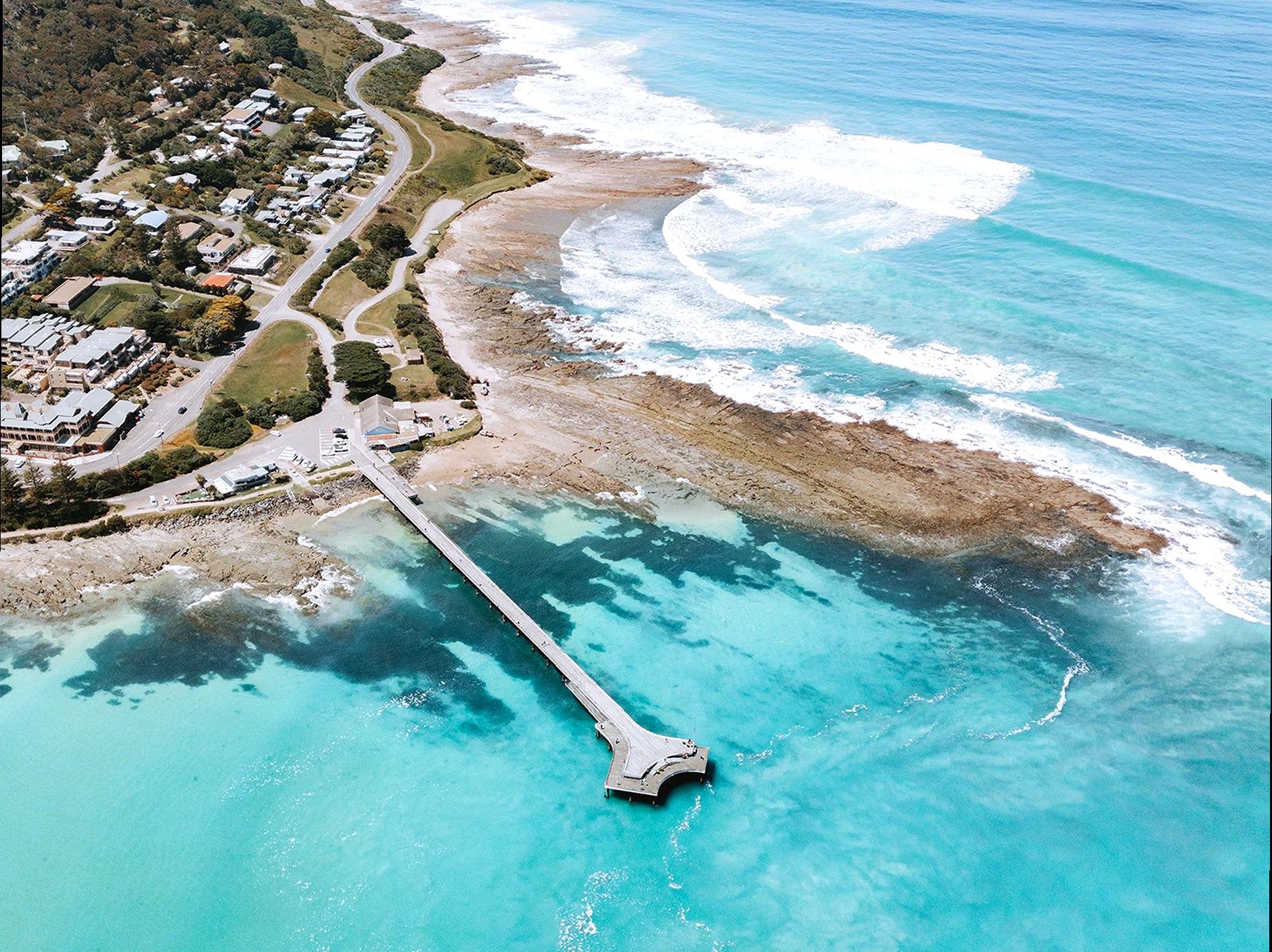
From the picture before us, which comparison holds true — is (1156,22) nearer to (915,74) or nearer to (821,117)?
(915,74)

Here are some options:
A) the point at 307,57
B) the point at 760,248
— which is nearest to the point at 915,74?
the point at 760,248

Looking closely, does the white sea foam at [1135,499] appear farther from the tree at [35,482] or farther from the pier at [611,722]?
the tree at [35,482]

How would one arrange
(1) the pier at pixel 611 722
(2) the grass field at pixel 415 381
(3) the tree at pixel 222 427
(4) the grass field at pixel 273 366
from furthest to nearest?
(2) the grass field at pixel 415 381
(4) the grass field at pixel 273 366
(3) the tree at pixel 222 427
(1) the pier at pixel 611 722

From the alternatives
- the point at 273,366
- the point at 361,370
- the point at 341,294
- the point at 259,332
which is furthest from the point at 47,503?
the point at 341,294

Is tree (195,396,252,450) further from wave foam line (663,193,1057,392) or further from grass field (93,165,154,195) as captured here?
wave foam line (663,193,1057,392)

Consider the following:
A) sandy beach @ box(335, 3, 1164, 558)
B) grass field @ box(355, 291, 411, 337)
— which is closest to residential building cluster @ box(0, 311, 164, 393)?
grass field @ box(355, 291, 411, 337)

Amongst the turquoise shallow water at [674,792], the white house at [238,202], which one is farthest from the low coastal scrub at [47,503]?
the white house at [238,202]

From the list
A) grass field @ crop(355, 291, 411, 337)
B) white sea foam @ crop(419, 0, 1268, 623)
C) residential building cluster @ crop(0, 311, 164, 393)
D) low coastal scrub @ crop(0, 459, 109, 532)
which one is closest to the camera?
low coastal scrub @ crop(0, 459, 109, 532)
